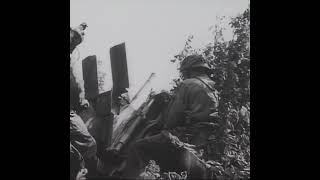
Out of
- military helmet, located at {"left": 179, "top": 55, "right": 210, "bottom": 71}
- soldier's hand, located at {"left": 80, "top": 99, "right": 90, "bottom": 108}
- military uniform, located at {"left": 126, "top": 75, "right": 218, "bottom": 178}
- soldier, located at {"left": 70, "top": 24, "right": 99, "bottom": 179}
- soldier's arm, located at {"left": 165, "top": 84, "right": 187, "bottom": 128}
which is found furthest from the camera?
military helmet, located at {"left": 179, "top": 55, "right": 210, "bottom": 71}

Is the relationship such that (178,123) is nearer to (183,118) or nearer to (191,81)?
(183,118)

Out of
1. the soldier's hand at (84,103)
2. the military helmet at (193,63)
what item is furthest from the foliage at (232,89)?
the soldier's hand at (84,103)

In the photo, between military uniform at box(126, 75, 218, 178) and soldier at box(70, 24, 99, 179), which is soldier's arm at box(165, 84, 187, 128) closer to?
military uniform at box(126, 75, 218, 178)

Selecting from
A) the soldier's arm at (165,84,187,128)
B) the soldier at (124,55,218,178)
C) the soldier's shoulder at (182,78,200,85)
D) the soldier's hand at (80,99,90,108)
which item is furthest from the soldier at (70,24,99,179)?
the soldier's shoulder at (182,78,200,85)

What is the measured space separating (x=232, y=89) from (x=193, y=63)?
630 millimetres

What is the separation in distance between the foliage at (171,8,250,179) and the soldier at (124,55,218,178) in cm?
18

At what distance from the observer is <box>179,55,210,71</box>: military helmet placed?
32.7ft

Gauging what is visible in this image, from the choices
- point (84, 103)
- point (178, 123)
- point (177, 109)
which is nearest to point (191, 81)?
point (177, 109)

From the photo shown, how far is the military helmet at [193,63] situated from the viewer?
9.95 meters

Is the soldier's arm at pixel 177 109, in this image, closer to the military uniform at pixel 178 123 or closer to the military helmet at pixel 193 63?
the military uniform at pixel 178 123

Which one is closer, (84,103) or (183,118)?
(84,103)

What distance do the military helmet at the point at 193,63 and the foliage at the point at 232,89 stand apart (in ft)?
0.35

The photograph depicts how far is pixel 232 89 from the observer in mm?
10000

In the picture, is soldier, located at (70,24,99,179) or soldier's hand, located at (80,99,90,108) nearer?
soldier, located at (70,24,99,179)
